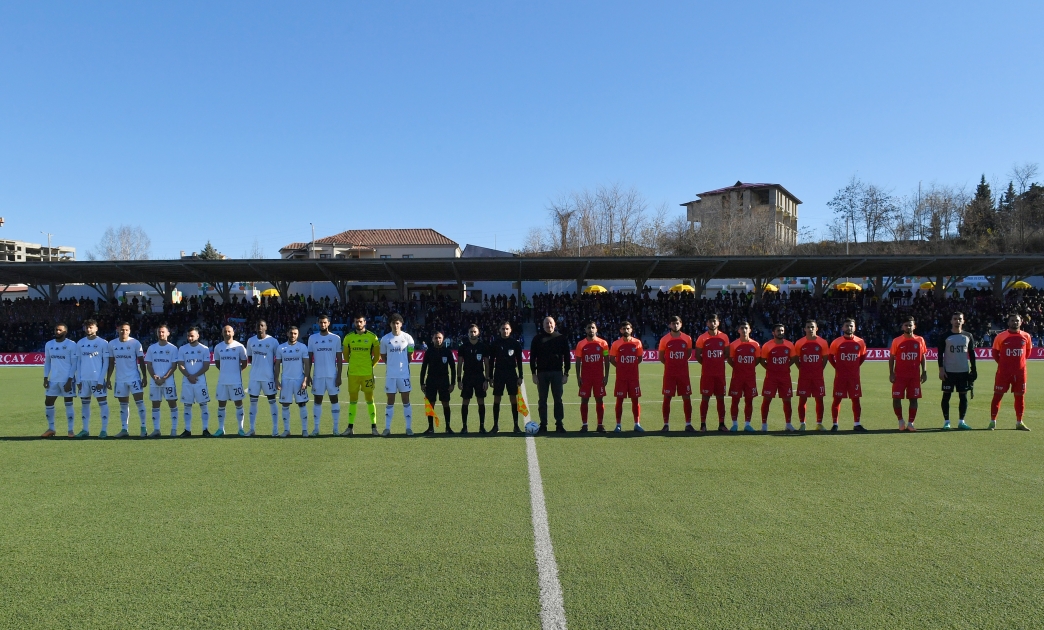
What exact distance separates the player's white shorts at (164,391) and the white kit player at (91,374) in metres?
0.70

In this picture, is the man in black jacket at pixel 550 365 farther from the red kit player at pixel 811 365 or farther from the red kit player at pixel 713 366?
the red kit player at pixel 811 365

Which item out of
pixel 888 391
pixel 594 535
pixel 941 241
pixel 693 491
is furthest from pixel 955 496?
pixel 941 241

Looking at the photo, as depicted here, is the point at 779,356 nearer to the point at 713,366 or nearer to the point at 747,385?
the point at 747,385

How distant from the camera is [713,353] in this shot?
392 inches

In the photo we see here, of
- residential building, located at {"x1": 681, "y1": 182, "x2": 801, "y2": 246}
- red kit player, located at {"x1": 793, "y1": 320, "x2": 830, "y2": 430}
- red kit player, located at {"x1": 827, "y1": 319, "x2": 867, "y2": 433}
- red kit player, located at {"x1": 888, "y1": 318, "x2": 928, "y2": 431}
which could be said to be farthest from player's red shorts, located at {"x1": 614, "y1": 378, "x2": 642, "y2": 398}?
residential building, located at {"x1": 681, "y1": 182, "x2": 801, "y2": 246}

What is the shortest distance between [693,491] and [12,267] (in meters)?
38.7

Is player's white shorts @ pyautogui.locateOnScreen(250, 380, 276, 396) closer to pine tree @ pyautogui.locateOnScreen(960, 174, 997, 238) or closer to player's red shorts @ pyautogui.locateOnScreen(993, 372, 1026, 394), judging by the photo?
player's red shorts @ pyautogui.locateOnScreen(993, 372, 1026, 394)

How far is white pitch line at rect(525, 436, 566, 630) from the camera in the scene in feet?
12.4

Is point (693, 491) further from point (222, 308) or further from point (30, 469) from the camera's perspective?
point (222, 308)

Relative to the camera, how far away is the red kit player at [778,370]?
9852 mm

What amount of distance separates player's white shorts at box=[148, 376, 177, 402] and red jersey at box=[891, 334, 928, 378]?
11272mm

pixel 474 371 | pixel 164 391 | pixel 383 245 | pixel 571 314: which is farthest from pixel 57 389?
pixel 383 245

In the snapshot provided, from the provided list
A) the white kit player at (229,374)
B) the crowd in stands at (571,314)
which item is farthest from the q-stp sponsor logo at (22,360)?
the white kit player at (229,374)

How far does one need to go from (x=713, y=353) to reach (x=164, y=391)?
336 inches
